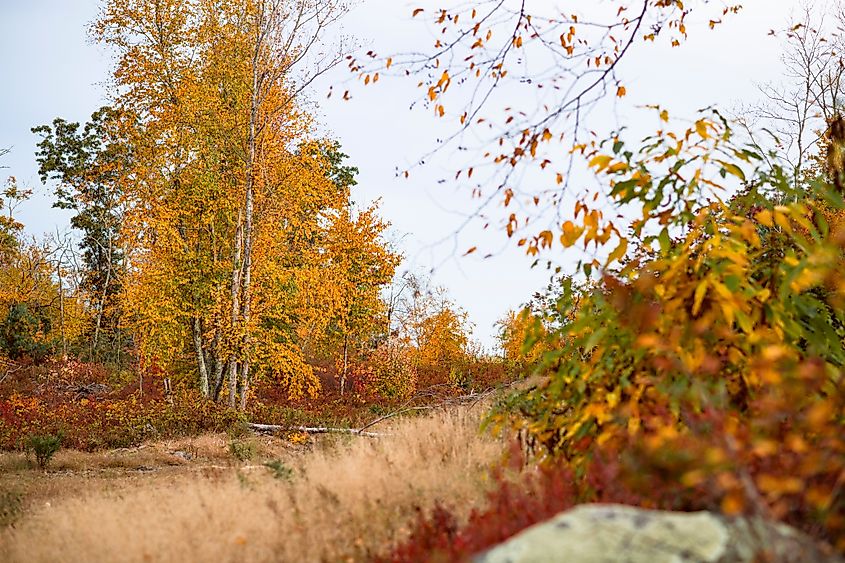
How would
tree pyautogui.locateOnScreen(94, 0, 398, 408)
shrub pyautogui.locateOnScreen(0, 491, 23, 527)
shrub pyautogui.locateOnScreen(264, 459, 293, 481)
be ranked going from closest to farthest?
shrub pyautogui.locateOnScreen(264, 459, 293, 481), shrub pyautogui.locateOnScreen(0, 491, 23, 527), tree pyautogui.locateOnScreen(94, 0, 398, 408)

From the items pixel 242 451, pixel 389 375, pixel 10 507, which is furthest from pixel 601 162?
pixel 389 375

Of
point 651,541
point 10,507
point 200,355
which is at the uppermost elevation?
point 200,355

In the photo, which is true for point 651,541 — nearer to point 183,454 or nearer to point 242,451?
point 242,451

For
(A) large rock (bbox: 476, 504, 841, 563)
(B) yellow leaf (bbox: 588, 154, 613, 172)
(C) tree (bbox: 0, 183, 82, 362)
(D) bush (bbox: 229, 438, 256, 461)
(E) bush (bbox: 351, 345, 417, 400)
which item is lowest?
(D) bush (bbox: 229, 438, 256, 461)

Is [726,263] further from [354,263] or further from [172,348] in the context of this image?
[354,263]

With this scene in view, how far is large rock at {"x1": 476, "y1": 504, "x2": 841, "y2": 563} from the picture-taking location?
2328 mm

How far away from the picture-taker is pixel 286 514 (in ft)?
16.0

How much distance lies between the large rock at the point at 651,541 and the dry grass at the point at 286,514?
178 cm

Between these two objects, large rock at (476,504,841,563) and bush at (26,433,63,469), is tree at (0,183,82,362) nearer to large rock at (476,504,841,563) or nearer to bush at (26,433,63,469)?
bush at (26,433,63,469)

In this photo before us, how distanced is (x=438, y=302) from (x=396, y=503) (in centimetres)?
3268

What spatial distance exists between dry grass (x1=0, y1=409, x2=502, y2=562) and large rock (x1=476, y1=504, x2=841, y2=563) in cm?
178

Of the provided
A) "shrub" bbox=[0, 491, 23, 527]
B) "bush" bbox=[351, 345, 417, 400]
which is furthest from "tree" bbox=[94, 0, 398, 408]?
"shrub" bbox=[0, 491, 23, 527]

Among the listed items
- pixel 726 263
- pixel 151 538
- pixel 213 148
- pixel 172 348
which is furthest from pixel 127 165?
pixel 726 263

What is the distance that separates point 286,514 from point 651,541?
3105 mm
